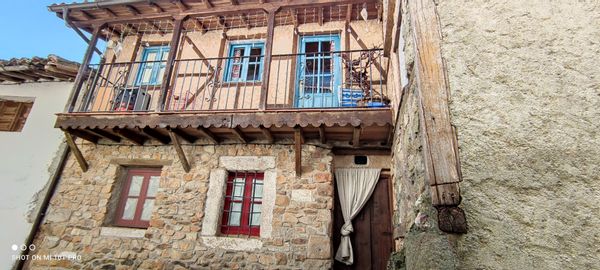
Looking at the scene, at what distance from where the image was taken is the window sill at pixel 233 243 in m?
3.89

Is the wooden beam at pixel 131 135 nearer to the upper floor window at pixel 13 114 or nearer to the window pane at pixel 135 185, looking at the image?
the window pane at pixel 135 185

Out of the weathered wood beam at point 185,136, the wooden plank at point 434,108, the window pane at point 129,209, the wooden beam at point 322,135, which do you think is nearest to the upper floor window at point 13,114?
the window pane at point 129,209

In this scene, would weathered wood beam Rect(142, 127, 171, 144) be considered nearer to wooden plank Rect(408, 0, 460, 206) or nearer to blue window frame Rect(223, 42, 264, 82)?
blue window frame Rect(223, 42, 264, 82)

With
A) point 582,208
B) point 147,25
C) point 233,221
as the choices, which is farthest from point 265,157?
point 147,25

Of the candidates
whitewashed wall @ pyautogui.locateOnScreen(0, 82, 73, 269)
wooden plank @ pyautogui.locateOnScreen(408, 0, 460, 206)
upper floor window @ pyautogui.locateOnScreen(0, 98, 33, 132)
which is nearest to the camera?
wooden plank @ pyautogui.locateOnScreen(408, 0, 460, 206)

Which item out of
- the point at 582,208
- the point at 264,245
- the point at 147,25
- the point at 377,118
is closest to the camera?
the point at 582,208

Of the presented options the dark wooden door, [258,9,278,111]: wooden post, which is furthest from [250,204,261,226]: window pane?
[258,9,278,111]: wooden post

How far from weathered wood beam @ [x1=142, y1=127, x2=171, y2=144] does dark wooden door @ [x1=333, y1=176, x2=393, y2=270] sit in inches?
122

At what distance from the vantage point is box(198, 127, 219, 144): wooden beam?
13.7ft

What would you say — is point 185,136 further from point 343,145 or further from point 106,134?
point 343,145

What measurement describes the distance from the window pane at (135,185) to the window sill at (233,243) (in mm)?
1650

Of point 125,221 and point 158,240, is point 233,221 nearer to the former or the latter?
point 158,240

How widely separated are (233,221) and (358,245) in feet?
6.47

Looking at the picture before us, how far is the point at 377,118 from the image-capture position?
11.9ft
